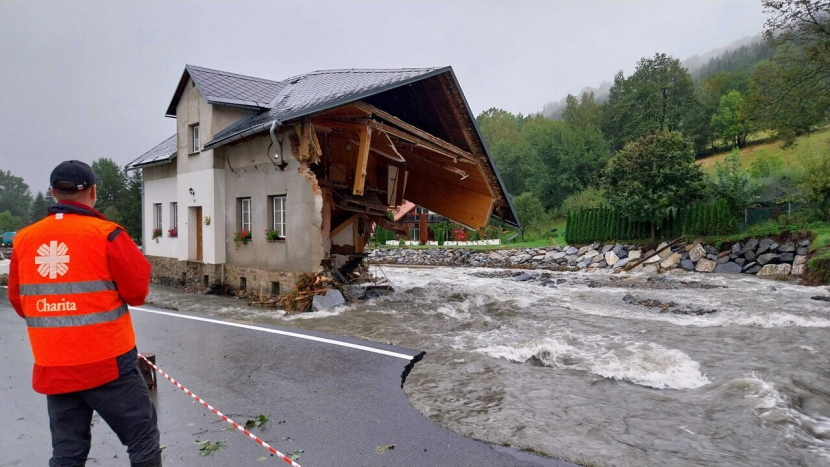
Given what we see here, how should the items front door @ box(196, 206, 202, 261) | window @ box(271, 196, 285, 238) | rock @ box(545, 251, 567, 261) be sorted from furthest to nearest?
rock @ box(545, 251, 567, 261) < front door @ box(196, 206, 202, 261) < window @ box(271, 196, 285, 238)

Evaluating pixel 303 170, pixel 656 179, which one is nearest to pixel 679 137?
pixel 656 179

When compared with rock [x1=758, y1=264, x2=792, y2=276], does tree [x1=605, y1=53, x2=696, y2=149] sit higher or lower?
higher

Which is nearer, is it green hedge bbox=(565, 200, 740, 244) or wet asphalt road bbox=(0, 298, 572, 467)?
wet asphalt road bbox=(0, 298, 572, 467)

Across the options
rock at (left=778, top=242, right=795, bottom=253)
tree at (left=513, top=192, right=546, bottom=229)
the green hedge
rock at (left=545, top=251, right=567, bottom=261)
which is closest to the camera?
rock at (left=778, top=242, right=795, bottom=253)

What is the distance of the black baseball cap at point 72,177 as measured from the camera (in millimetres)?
3025

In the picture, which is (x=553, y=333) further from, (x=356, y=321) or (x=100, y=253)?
(x=100, y=253)

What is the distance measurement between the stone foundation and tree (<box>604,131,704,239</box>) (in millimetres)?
18700

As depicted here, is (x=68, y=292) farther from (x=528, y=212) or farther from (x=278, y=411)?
(x=528, y=212)

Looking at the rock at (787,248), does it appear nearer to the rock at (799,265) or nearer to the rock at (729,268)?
the rock at (799,265)

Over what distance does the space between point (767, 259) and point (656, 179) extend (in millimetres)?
6272

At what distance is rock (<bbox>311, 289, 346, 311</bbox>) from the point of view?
11.9 m

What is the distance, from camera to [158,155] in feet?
64.6

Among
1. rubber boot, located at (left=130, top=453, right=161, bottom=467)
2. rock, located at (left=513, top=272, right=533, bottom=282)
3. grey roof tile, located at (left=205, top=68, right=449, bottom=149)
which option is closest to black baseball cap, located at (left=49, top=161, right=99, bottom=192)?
rubber boot, located at (left=130, top=453, right=161, bottom=467)

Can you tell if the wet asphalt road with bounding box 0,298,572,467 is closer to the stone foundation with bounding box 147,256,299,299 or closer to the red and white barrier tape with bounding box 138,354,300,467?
the red and white barrier tape with bounding box 138,354,300,467
